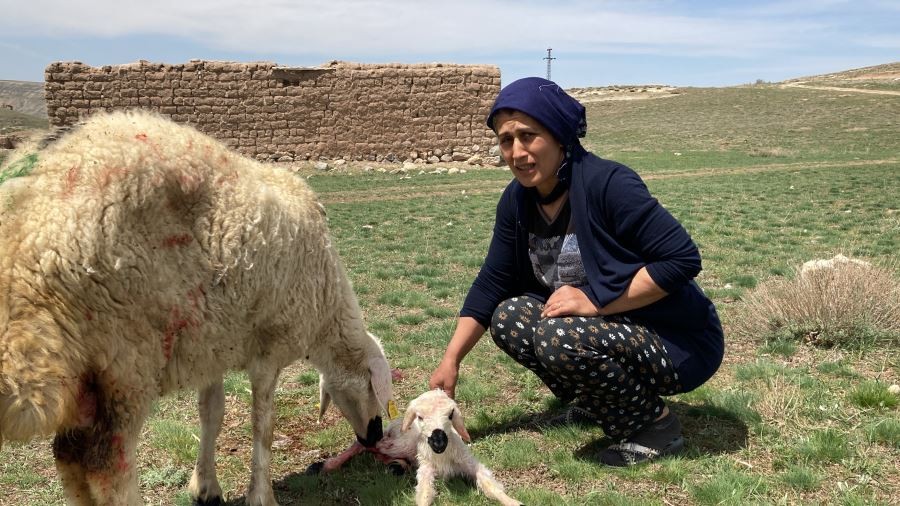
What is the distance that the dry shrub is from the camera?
511 cm

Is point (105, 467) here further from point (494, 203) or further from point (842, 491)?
point (494, 203)

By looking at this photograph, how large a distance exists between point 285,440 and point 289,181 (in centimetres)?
174

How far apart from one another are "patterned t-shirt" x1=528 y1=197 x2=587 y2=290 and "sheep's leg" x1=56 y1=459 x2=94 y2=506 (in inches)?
94.0

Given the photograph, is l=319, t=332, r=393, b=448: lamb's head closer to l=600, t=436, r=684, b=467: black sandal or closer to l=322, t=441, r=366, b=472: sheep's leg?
l=322, t=441, r=366, b=472: sheep's leg

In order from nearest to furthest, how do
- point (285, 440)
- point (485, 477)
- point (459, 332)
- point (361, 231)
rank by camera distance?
point (485, 477) < point (459, 332) < point (285, 440) < point (361, 231)

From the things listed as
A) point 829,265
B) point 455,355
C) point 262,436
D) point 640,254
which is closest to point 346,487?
point 262,436

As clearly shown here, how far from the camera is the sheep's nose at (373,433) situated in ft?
12.7

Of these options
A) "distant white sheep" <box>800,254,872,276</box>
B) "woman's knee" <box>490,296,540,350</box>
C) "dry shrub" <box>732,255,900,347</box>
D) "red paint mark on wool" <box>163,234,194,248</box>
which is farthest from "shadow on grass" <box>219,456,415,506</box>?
"distant white sheep" <box>800,254,872,276</box>

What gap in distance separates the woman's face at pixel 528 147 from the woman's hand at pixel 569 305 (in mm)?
589

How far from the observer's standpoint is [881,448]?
3561 mm

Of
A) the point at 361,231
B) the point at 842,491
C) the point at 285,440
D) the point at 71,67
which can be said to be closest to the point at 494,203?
the point at 361,231

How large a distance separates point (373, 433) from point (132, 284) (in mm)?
1784

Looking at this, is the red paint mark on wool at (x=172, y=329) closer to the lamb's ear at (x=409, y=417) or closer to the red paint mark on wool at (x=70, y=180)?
the red paint mark on wool at (x=70, y=180)

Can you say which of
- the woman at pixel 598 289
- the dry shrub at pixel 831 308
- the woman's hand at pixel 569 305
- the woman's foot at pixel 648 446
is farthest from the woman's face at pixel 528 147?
the dry shrub at pixel 831 308
